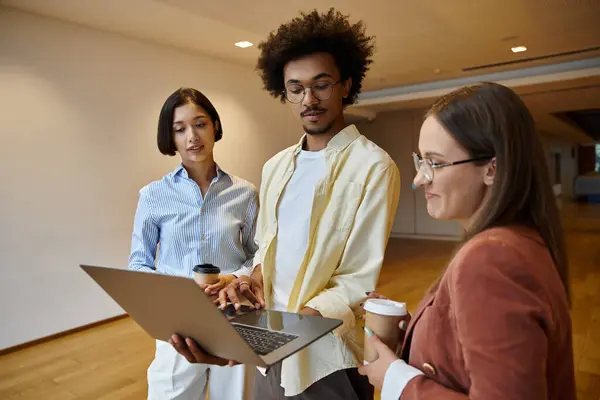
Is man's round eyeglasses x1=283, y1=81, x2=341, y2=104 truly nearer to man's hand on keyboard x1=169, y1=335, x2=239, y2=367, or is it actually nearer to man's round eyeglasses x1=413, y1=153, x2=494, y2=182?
man's round eyeglasses x1=413, y1=153, x2=494, y2=182

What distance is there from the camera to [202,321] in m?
0.84

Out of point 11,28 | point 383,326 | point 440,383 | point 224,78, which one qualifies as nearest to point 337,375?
point 383,326

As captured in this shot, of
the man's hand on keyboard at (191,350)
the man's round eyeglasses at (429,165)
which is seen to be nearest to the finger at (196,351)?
the man's hand on keyboard at (191,350)

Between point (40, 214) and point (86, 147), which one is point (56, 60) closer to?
point (86, 147)

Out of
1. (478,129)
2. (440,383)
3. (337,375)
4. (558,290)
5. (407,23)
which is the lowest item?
(337,375)

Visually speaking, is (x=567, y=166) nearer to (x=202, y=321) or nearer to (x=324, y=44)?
(x=324, y=44)

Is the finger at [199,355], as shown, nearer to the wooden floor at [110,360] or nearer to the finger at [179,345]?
the finger at [179,345]

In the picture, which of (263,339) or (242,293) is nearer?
(263,339)

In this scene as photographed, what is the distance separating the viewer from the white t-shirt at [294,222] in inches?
53.5

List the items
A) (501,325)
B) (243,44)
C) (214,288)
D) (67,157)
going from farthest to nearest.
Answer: (243,44) < (67,157) < (214,288) < (501,325)

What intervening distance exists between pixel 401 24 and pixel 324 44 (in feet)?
12.1

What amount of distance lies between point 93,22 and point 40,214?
1.84 meters

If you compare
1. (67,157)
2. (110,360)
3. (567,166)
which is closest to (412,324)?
(110,360)

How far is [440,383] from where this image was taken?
0.78 m
